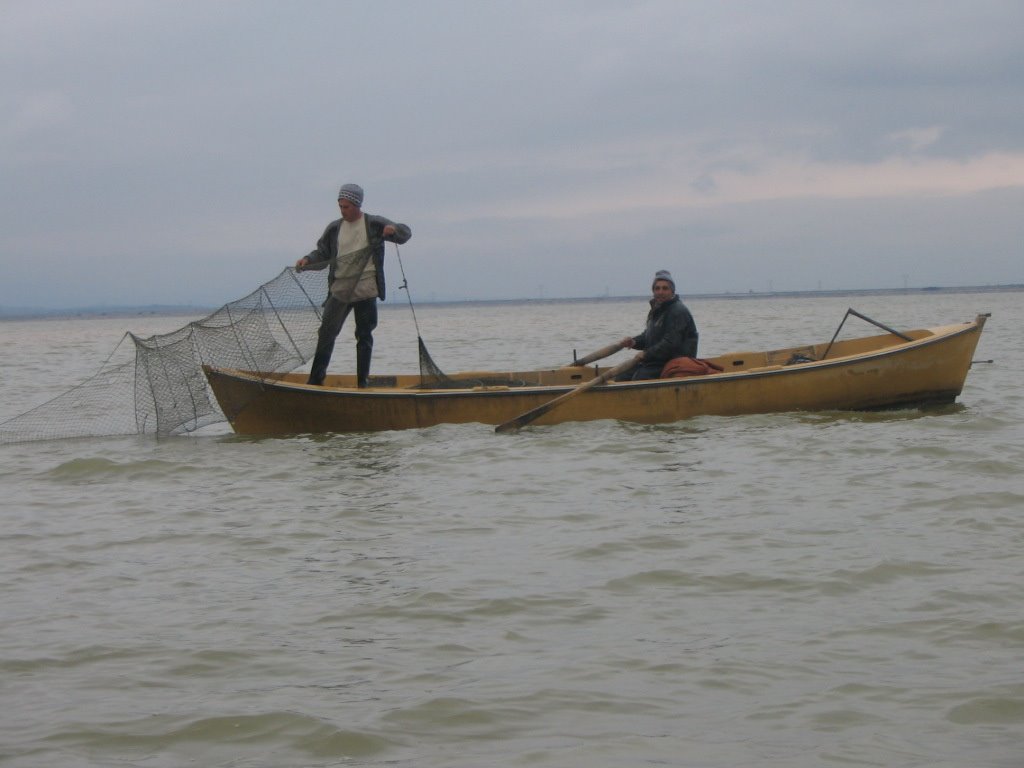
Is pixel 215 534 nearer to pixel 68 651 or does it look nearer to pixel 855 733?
pixel 68 651

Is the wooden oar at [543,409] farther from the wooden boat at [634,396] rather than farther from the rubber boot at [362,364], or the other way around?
the rubber boot at [362,364]

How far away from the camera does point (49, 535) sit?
25.8 ft

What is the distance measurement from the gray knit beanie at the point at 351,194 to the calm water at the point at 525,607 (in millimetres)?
2546

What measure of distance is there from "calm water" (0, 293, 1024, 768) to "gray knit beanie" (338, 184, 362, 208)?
2.55 meters

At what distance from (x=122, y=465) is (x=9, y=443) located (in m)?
2.55

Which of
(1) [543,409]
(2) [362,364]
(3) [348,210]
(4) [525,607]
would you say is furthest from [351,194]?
(4) [525,607]

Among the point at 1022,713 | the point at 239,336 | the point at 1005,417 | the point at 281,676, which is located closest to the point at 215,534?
the point at 281,676

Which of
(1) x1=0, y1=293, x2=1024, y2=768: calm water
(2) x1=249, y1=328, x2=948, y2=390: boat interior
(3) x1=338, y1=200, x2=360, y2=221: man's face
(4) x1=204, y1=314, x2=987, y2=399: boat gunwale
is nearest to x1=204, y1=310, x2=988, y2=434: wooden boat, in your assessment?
(4) x1=204, y1=314, x2=987, y2=399: boat gunwale

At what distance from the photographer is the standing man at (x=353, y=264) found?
11.6m

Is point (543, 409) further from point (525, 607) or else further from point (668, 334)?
point (525, 607)

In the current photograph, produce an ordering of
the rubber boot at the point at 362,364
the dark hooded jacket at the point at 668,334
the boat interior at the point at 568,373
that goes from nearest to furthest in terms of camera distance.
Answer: the dark hooded jacket at the point at 668,334 < the rubber boot at the point at 362,364 < the boat interior at the point at 568,373

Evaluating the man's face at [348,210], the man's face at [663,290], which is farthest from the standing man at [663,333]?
the man's face at [348,210]

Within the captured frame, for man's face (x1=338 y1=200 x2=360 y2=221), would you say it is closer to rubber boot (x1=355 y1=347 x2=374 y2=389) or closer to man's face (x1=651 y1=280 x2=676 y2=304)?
rubber boot (x1=355 y1=347 x2=374 y2=389)

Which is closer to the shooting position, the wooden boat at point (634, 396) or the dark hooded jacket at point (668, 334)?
the wooden boat at point (634, 396)
